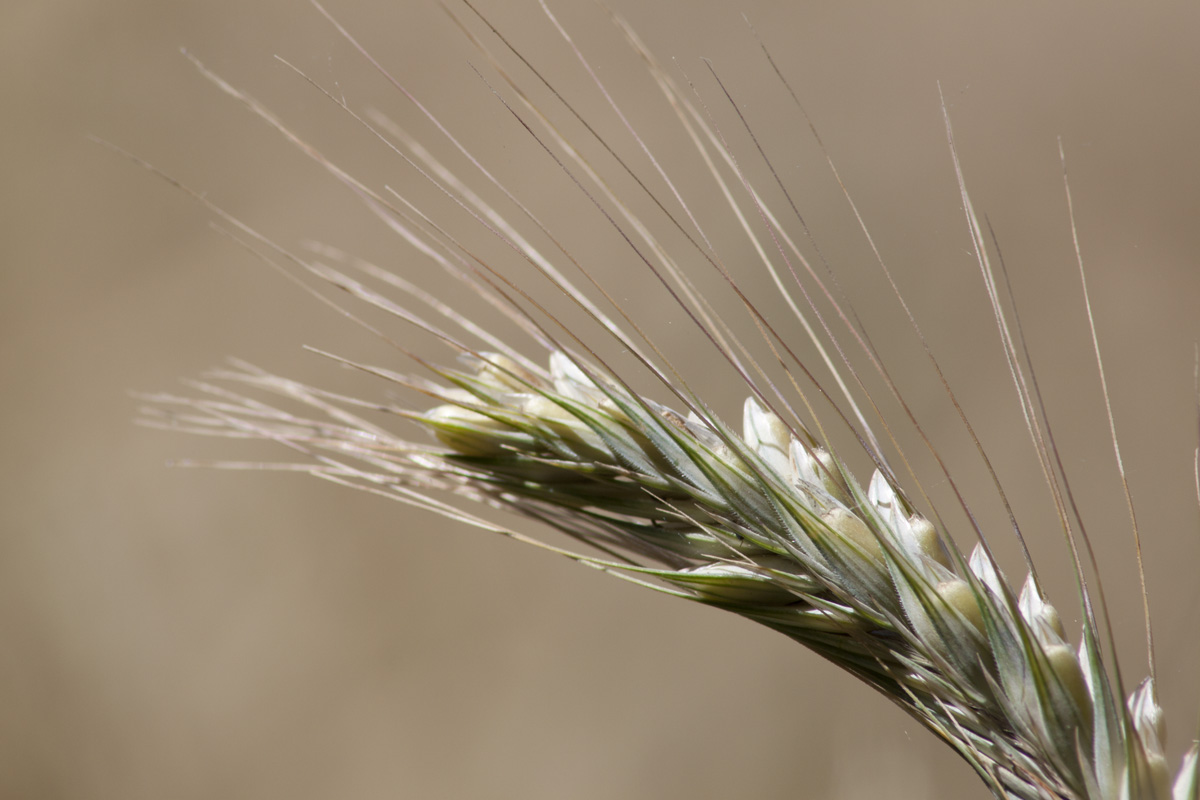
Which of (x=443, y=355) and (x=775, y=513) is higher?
(x=443, y=355)

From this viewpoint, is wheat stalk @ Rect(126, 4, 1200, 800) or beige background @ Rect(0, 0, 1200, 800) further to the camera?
beige background @ Rect(0, 0, 1200, 800)

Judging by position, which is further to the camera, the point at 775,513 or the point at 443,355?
the point at 443,355

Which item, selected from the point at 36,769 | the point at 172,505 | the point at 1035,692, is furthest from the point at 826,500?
the point at 36,769

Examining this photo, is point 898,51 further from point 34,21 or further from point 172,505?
point 34,21

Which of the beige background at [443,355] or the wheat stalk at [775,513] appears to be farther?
the beige background at [443,355]

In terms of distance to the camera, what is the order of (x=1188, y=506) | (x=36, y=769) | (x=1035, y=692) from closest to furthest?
(x=1035, y=692) → (x=1188, y=506) → (x=36, y=769)
